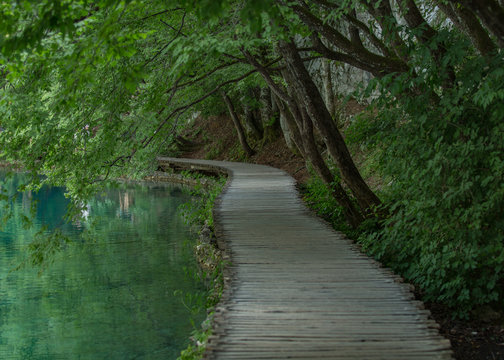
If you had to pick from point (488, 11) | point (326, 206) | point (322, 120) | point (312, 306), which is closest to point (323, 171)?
point (326, 206)

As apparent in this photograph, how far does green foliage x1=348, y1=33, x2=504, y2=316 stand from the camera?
16.9 ft

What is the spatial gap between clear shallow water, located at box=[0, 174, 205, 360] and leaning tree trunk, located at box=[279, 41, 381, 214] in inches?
116

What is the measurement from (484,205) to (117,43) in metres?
3.48

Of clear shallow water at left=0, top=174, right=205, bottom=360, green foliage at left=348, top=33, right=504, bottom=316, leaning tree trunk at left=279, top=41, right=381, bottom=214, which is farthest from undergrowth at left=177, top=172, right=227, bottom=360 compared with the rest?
leaning tree trunk at left=279, top=41, right=381, bottom=214

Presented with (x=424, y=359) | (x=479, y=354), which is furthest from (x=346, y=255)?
(x=424, y=359)

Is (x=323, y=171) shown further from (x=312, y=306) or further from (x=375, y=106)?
(x=312, y=306)

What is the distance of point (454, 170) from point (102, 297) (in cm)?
552

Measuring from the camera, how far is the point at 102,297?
854 cm

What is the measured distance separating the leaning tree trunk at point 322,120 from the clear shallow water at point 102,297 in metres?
2.94

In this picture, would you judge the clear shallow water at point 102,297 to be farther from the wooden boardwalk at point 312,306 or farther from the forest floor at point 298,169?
the forest floor at point 298,169

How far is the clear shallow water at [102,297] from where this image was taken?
6.69 meters

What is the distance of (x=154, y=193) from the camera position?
22.2m

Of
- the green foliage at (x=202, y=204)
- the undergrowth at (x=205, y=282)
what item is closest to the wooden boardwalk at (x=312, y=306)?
the undergrowth at (x=205, y=282)

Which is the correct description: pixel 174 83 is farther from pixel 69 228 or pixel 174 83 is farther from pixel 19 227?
pixel 19 227
